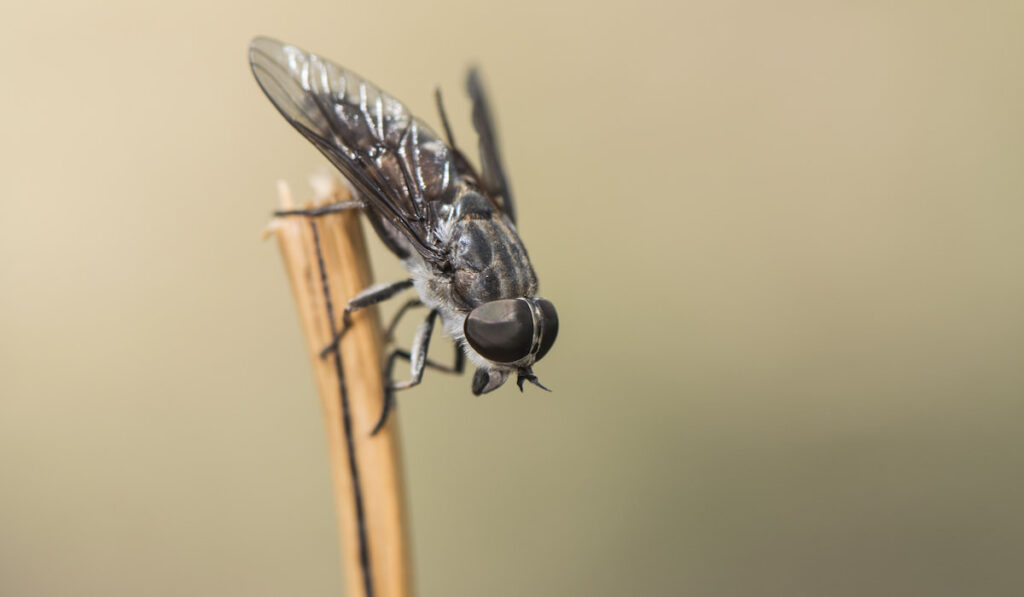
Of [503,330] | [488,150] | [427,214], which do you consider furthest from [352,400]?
[488,150]

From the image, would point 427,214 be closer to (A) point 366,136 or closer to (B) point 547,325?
(A) point 366,136

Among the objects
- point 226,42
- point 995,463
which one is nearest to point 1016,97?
point 995,463

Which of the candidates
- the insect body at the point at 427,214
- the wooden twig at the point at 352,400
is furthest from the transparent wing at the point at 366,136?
the wooden twig at the point at 352,400

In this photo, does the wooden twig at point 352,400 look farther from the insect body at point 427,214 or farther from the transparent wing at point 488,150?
the transparent wing at point 488,150

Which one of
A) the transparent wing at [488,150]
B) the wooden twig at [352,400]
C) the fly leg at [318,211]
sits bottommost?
the wooden twig at [352,400]

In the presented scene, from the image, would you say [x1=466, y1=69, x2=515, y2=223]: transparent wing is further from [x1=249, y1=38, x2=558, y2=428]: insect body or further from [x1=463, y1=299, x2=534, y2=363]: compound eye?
[x1=463, y1=299, x2=534, y2=363]: compound eye

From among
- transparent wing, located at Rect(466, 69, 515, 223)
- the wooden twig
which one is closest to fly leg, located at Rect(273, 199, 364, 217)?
the wooden twig
